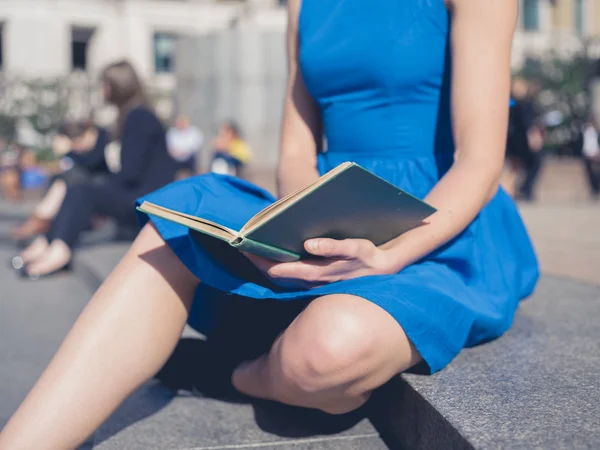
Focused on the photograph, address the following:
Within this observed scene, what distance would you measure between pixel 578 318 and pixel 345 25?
102 centimetres

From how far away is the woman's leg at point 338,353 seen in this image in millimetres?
1382

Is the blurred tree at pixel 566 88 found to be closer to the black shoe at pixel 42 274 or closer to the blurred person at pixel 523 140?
the blurred person at pixel 523 140

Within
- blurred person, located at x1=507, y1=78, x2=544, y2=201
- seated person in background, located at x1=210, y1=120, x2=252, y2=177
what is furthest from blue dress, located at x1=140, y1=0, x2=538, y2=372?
seated person in background, located at x1=210, y1=120, x2=252, y2=177

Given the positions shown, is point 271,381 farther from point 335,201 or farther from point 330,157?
point 330,157

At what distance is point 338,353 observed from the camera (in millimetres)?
1378

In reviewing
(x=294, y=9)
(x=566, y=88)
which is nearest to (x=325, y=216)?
(x=294, y=9)

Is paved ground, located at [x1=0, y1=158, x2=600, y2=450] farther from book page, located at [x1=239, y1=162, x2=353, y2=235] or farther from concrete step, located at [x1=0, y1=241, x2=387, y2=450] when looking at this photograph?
book page, located at [x1=239, y1=162, x2=353, y2=235]

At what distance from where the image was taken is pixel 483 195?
168 centimetres

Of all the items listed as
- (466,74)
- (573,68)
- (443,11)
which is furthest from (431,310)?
(573,68)

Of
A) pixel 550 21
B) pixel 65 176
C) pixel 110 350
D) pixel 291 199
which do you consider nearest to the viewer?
pixel 291 199

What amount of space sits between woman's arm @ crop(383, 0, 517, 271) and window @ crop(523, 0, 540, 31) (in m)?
36.5

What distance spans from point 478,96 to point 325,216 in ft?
1.79

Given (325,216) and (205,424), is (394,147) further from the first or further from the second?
(205,424)

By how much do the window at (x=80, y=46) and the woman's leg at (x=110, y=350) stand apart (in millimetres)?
30862
